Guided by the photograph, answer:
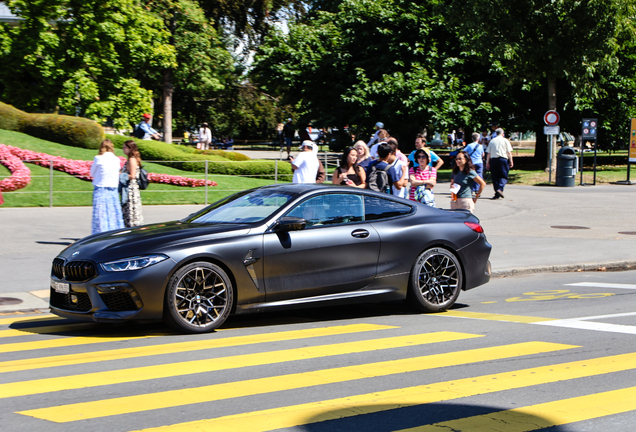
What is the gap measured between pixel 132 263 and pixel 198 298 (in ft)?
2.28

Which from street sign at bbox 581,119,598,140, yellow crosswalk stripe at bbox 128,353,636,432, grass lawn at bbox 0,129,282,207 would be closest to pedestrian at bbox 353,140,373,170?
yellow crosswalk stripe at bbox 128,353,636,432

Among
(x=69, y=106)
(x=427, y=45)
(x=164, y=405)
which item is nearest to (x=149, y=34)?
(x=69, y=106)

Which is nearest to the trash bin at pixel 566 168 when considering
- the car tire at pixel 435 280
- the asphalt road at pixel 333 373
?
the asphalt road at pixel 333 373

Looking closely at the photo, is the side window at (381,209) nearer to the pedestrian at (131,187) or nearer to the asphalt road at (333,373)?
the asphalt road at (333,373)

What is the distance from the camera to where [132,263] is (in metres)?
6.89

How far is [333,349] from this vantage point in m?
6.65

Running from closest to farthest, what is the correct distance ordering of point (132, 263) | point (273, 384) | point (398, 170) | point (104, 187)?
point (273, 384) < point (132, 263) < point (398, 170) < point (104, 187)

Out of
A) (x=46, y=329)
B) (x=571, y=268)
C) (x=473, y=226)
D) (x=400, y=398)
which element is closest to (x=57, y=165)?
(x=571, y=268)

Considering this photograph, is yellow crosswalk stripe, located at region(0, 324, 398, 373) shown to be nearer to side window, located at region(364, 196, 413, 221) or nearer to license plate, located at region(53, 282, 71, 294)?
license plate, located at region(53, 282, 71, 294)

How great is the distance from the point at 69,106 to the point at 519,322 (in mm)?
28260

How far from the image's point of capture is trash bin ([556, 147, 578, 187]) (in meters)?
28.0

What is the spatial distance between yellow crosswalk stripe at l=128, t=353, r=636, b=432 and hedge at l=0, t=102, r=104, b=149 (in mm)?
23269

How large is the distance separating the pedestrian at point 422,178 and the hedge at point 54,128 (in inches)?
663

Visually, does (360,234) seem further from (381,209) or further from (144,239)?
(144,239)
